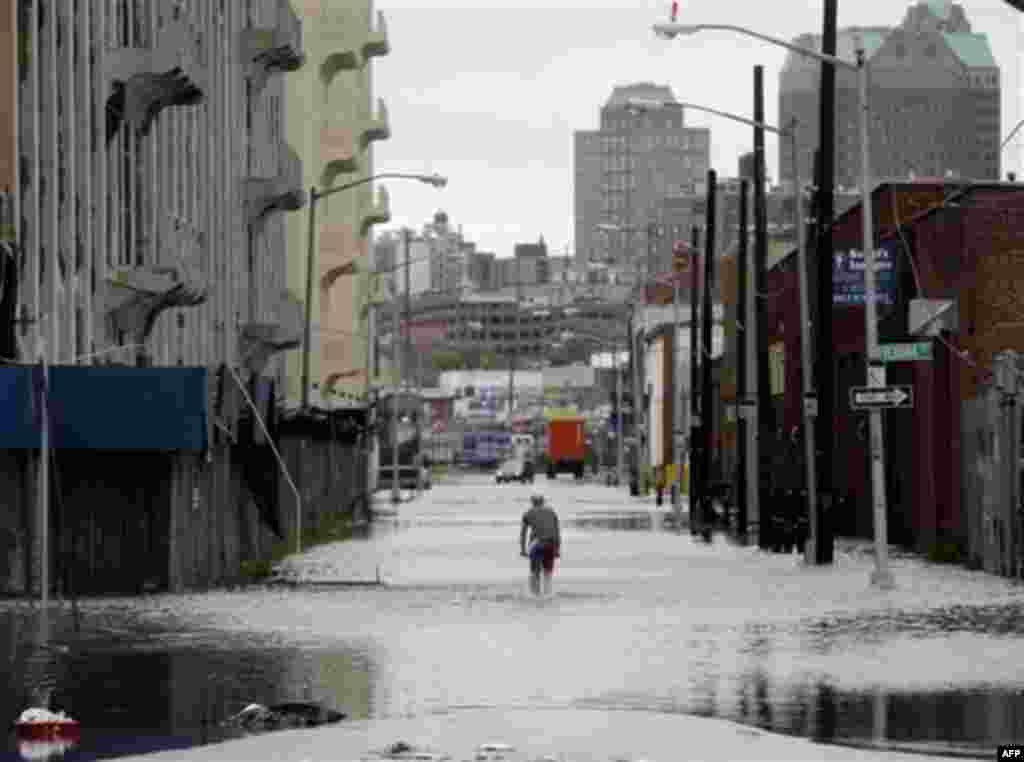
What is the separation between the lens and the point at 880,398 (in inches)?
1673

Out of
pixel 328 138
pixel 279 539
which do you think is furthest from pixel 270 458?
A: pixel 328 138

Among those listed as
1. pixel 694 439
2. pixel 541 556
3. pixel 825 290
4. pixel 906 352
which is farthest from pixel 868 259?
pixel 694 439

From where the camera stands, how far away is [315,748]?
18.8 m

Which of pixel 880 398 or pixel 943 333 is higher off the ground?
pixel 943 333

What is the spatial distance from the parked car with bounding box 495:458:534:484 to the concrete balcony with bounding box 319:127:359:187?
6545 centimetres

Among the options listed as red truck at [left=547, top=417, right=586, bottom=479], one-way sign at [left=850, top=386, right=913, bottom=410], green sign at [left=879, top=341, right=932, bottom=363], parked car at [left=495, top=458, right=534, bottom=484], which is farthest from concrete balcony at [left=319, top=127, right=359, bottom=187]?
red truck at [left=547, top=417, right=586, bottom=479]

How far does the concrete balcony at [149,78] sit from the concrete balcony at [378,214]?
6586cm

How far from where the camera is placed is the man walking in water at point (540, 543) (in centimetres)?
3881

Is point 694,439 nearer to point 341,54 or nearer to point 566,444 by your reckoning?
point 341,54

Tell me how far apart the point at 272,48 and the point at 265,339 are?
23.9 ft

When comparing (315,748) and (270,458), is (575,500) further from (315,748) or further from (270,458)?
(315,748)

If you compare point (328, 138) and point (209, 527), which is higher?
point (328, 138)

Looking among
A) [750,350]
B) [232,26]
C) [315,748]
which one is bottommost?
[315,748]

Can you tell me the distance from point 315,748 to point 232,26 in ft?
172
